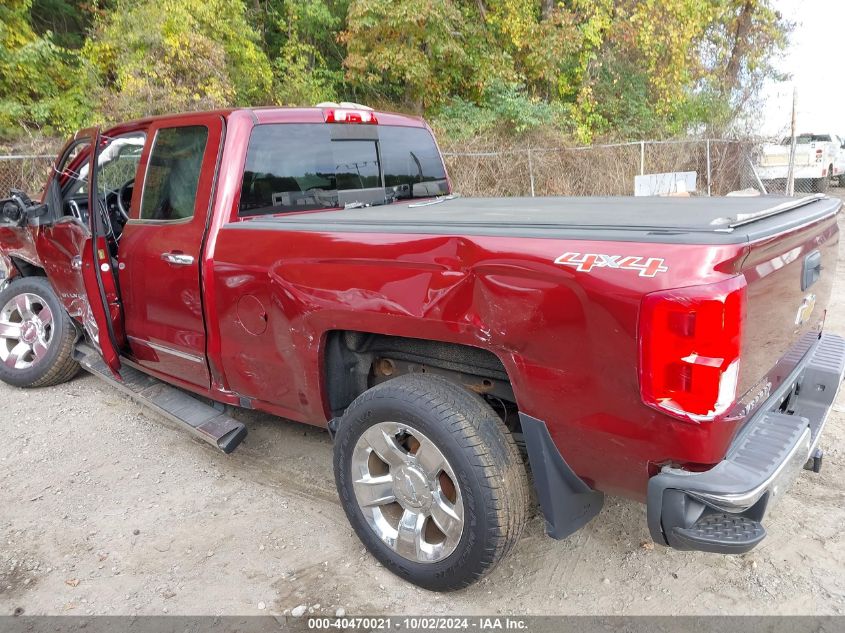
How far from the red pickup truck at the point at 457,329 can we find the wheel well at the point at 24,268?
113 cm

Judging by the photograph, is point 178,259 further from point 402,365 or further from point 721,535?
point 721,535

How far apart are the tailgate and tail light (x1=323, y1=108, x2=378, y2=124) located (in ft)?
8.37

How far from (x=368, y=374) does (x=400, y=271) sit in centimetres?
81

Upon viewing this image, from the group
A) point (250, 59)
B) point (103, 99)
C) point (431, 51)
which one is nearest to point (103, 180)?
point (103, 99)

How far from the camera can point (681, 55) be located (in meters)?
16.3

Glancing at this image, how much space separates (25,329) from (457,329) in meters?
4.20

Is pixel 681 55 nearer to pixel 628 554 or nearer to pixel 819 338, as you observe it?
pixel 819 338

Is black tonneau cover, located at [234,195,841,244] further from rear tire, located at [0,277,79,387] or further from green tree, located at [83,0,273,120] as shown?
green tree, located at [83,0,273,120]

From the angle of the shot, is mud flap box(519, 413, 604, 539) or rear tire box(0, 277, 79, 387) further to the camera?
rear tire box(0, 277, 79, 387)

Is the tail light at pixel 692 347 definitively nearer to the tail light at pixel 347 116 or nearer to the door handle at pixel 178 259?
the door handle at pixel 178 259

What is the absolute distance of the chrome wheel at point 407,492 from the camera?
248 cm

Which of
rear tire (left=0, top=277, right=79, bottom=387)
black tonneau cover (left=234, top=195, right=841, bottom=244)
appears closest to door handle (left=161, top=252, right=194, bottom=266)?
black tonneau cover (left=234, top=195, right=841, bottom=244)

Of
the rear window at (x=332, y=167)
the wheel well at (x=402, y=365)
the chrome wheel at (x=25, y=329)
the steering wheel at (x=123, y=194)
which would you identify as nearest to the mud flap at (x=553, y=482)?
the wheel well at (x=402, y=365)

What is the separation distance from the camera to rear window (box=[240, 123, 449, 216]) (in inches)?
135
